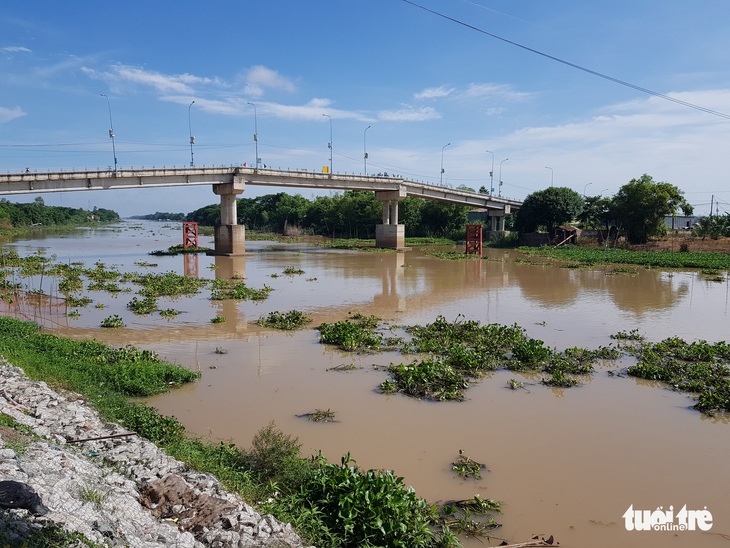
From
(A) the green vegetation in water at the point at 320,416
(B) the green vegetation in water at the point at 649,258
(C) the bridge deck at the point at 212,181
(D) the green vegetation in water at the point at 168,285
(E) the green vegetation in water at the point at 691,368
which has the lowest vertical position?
(A) the green vegetation in water at the point at 320,416

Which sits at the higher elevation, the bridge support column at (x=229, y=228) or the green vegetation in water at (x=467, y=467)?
the bridge support column at (x=229, y=228)

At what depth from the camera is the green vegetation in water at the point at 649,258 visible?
3845 centimetres

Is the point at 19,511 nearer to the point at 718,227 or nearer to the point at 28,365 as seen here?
the point at 28,365

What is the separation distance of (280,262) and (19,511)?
39.6 meters

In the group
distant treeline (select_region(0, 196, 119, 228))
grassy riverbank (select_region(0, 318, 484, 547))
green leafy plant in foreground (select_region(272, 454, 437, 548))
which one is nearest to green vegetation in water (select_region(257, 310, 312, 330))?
grassy riverbank (select_region(0, 318, 484, 547))

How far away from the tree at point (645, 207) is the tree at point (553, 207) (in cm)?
615

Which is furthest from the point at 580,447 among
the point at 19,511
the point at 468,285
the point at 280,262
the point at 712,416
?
the point at 280,262

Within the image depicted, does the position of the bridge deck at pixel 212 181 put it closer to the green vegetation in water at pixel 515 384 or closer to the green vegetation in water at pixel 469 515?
the green vegetation in water at pixel 515 384

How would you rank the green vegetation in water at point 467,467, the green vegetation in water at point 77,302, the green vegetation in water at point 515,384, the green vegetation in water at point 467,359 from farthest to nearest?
the green vegetation in water at point 77,302 < the green vegetation in water at point 515,384 < the green vegetation in water at point 467,359 < the green vegetation in water at point 467,467

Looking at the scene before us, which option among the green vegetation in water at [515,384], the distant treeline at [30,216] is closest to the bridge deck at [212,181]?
the green vegetation in water at [515,384]

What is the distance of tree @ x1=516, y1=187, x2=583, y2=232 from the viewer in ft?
200

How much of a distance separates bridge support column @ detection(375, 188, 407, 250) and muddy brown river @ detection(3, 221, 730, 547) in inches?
1531

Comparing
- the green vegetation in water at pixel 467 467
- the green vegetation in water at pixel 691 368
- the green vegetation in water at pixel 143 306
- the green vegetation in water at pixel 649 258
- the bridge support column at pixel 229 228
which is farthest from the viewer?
the bridge support column at pixel 229 228

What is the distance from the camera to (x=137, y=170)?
4484 centimetres
